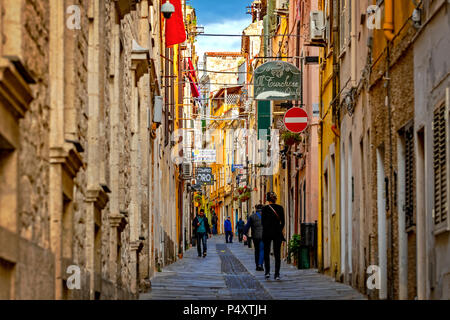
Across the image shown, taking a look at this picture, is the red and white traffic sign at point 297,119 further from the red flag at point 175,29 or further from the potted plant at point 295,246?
the red flag at point 175,29

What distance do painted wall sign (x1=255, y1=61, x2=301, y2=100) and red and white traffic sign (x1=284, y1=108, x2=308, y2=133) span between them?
442 millimetres

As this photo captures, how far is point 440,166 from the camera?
11.1m

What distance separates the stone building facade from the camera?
7.07 meters

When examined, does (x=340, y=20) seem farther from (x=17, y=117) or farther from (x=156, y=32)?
(x=17, y=117)

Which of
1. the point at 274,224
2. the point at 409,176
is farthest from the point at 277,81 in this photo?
the point at 409,176

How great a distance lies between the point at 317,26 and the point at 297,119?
362 cm

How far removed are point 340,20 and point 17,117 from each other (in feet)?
54.1

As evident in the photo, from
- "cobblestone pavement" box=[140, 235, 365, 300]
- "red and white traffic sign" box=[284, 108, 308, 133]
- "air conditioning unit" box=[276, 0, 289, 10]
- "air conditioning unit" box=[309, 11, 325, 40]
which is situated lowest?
"cobblestone pavement" box=[140, 235, 365, 300]

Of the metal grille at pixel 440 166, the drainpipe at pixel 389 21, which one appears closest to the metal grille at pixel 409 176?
the drainpipe at pixel 389 21

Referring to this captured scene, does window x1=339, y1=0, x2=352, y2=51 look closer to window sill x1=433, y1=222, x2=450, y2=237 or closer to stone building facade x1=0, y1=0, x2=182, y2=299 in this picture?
stone building facade x1=0, y1=0, x2=182, y2=299

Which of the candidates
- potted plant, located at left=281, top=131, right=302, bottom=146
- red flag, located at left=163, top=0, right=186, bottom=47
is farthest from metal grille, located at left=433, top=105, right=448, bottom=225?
red flag, located at left=163, top=0, right=186, bottom=47

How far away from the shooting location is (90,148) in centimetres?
1216

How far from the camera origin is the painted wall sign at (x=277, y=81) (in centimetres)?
2797
